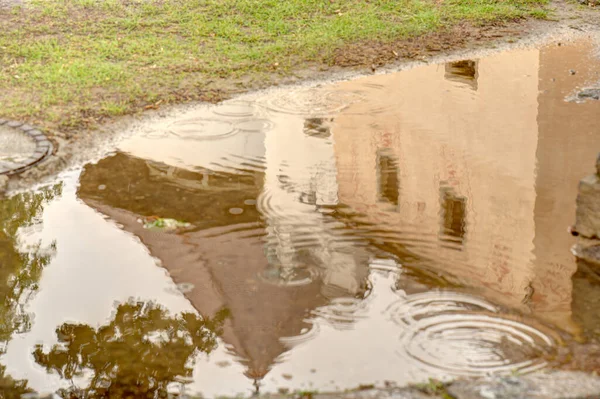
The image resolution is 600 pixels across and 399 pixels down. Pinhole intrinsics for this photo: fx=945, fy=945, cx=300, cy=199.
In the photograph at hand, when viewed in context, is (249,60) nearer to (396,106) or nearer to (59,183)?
(396,106)

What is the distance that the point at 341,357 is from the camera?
5.95m

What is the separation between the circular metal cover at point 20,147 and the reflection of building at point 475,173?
9.83 feet

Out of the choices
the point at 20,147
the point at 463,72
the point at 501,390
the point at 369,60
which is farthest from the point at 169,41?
the point at 501,390

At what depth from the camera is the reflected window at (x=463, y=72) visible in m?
12.3

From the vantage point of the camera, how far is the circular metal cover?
9070 mm

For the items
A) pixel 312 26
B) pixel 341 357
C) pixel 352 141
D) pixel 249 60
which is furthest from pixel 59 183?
pixel 312 26

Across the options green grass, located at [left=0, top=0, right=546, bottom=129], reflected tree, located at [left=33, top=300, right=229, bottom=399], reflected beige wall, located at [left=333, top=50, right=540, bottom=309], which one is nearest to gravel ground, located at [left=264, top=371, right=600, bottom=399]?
reflected tree, located at [left=33, top=300, right=229, bottom=399]

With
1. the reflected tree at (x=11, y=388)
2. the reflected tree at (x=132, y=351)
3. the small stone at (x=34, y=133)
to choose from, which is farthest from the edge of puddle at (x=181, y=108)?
the reflected tree at (x=11, y=388)

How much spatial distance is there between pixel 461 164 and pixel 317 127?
6.06 ft

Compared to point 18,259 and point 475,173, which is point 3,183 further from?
point 475,173

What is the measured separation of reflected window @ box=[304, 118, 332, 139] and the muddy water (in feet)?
0.09

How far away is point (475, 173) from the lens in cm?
925

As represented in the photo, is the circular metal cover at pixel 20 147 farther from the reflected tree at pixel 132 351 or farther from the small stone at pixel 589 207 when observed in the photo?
the small stone at pixel 589 207

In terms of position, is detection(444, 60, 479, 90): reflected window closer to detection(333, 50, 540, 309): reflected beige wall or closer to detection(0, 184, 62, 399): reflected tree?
detection(333, 50, 540, 309): reflected beige wall
